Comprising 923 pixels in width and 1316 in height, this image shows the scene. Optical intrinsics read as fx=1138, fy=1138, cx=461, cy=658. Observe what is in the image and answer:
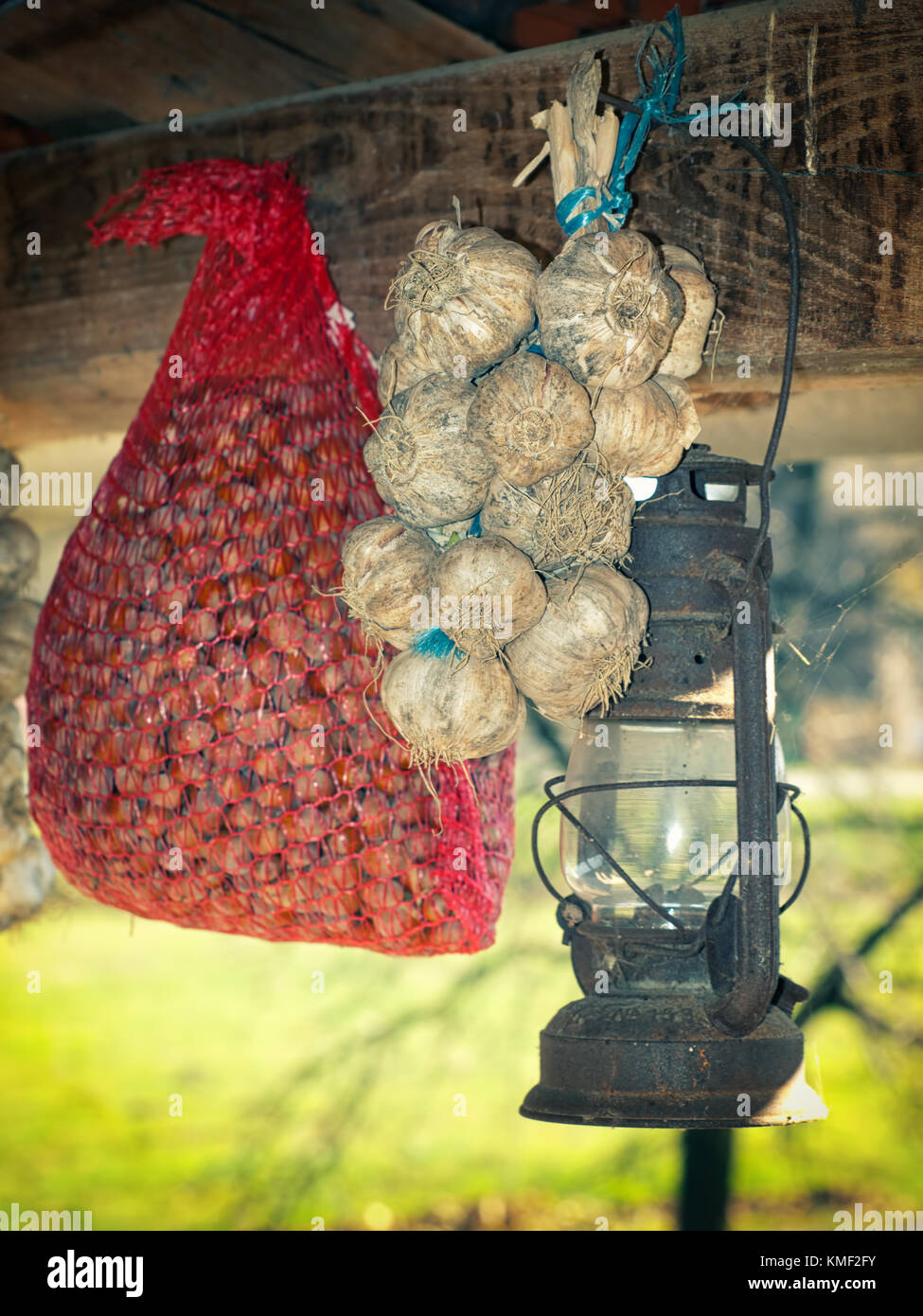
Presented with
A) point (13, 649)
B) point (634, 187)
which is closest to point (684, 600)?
point (634, 187)

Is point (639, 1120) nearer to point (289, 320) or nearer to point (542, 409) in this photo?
point (542, 409)

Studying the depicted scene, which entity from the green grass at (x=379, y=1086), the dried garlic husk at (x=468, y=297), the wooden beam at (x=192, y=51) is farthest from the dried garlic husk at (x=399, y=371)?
the green grass at (x=379, y=1086)

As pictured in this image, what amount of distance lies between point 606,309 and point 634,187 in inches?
15.8

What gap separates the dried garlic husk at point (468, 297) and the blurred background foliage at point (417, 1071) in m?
2.33

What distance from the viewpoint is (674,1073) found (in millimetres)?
657

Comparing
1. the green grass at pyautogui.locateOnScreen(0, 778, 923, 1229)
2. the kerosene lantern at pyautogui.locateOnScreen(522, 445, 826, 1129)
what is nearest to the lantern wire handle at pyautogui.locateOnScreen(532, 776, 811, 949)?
the kerosene lantern at pyautogui.locateOnScreen(522, 445, 826, 1129)

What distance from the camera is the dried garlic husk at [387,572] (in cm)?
66

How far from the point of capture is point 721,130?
0.92 metres

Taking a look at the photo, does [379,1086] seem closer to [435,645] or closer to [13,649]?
[13,649]

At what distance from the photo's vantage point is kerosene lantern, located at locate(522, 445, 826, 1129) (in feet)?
2.14

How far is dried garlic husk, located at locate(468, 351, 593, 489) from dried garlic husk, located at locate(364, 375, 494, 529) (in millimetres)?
18

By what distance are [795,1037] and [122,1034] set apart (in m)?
2.78

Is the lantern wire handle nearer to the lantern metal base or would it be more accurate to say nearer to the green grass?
the lantern metal base
